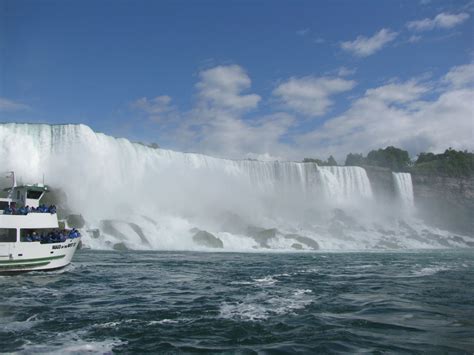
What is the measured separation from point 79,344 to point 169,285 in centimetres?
754

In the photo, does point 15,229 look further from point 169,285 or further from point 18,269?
point 169,285

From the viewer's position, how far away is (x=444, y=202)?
6838 cm

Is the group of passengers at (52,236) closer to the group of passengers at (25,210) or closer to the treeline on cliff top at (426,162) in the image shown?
the group of passengers at (25,210)

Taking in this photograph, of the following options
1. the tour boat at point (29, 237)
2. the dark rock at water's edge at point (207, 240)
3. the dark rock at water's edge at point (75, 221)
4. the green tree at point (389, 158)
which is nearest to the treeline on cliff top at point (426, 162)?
the green tree at point (389, 158)

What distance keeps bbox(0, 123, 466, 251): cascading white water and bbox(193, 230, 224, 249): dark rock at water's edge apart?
60 cm

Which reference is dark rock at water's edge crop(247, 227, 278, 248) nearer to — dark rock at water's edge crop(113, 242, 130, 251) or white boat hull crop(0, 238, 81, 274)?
dark rock at water's edge crop(113, 242, 130, 251)

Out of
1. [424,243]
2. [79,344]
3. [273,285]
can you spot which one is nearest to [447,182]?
[424,243]

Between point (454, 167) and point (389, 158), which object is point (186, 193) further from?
point (389, 158)

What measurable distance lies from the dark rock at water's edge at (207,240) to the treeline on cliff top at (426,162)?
4176 centimetres

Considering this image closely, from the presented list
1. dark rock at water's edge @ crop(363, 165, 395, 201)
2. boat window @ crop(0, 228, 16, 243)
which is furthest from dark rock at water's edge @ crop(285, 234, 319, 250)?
boat window @ crop(0, 228, 16, 243)

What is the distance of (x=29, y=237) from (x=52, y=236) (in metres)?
1.13

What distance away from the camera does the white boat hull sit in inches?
661

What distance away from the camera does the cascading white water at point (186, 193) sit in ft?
127

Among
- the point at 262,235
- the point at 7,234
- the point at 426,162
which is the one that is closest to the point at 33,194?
the point at 7,234
